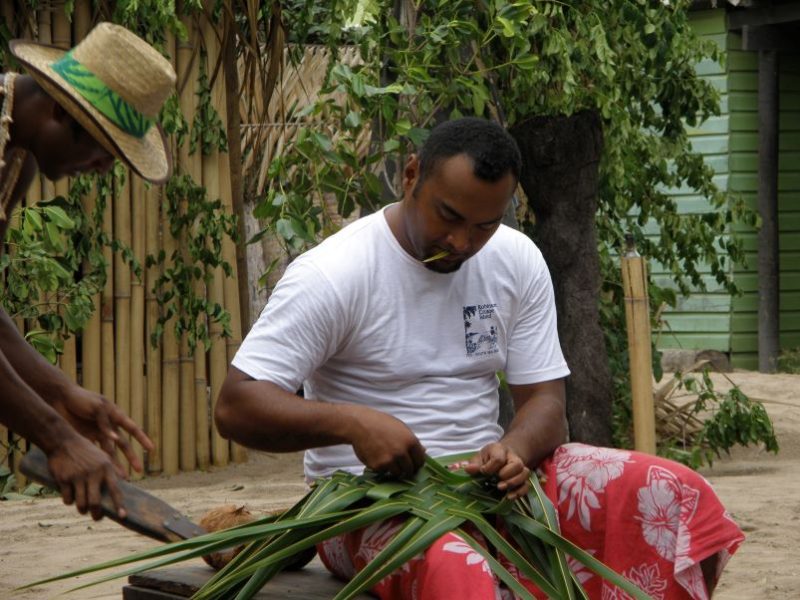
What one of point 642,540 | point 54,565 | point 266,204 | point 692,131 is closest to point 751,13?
point 692,131

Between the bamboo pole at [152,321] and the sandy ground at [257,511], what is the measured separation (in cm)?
32

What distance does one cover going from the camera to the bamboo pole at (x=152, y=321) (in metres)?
6.64

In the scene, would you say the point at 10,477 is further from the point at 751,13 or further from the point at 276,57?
the point at 751,13

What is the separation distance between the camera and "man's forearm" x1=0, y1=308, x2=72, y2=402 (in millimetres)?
2930

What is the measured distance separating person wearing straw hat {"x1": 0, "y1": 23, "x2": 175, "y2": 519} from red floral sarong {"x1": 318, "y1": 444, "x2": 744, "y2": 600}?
0.59m

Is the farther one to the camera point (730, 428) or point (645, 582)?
point (730, 428)

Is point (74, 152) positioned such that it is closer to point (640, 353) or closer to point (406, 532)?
point (406, 532)

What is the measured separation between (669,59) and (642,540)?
163 inches

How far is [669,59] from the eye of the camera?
654 centimetres

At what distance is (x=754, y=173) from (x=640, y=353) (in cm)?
639

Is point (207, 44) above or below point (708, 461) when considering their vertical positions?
above

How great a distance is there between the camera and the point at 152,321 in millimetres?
6676

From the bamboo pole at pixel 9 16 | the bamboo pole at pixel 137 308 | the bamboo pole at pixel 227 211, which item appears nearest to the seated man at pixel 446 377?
the bamboo pole at pixel 137 308

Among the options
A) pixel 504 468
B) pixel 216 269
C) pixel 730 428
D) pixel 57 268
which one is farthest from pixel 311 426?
pixel 730 428
